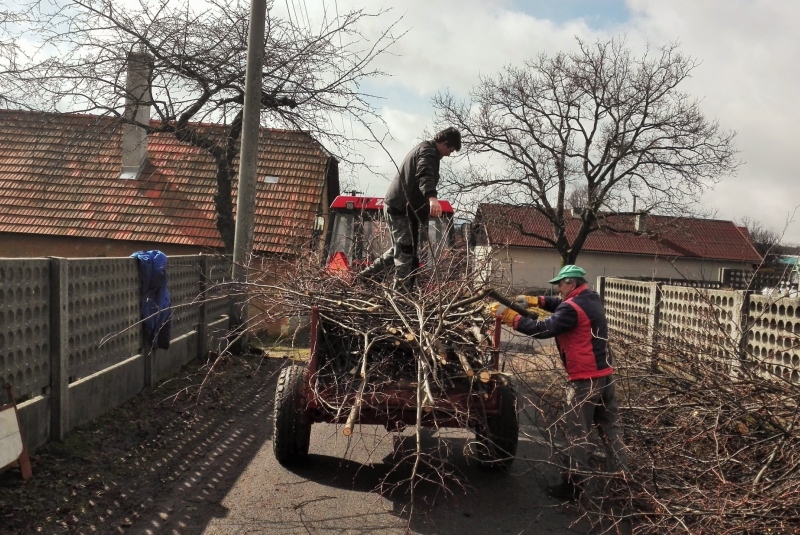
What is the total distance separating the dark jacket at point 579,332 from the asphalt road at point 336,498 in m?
0.83

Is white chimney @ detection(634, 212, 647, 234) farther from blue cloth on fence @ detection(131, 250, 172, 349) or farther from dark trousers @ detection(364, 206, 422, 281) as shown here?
dark trousers @ detection(364, 206, 422, 281)

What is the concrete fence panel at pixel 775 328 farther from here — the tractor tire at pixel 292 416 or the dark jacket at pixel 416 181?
the tractor tire at pixel 292 416

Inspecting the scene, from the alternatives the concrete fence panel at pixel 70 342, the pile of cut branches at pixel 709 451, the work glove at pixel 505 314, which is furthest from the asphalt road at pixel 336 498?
the concrete fence panel at pixel 70 342

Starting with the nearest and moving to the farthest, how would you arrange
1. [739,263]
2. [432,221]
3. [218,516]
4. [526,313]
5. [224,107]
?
[218,516], [526,313], [432,221], [224,107], [739,263]

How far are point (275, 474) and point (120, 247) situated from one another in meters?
13.3

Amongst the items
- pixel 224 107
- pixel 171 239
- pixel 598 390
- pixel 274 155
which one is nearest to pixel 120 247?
pixel 171 239

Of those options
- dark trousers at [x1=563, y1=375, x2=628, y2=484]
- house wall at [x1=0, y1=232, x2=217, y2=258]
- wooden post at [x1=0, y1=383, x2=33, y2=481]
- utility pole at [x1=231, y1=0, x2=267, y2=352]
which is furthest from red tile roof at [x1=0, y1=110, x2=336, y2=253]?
dark trousers at [x1=563, y1=375, x2=628, y2=484]

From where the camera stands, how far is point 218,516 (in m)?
4.73

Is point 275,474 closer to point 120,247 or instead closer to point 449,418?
point 449,418

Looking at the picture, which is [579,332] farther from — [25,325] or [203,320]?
[203,320]

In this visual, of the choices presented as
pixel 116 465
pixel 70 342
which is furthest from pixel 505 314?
pixel 70 342

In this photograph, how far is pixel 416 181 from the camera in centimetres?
665

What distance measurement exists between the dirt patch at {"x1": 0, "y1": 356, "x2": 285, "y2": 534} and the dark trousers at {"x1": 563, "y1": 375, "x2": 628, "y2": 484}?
9.36 ft

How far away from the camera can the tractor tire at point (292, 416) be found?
5.60 meters
